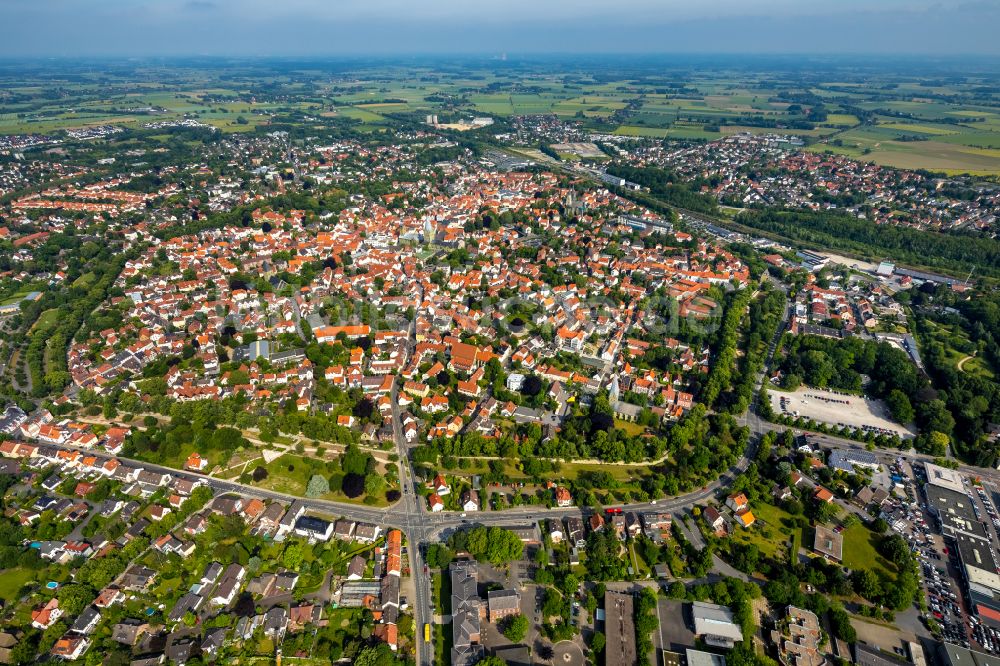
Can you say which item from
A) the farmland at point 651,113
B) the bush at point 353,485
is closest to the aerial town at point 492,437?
the bush at point 353,485

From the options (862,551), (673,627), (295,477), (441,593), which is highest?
(295,477)

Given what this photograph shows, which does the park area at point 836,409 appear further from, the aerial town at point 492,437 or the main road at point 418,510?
the main road at point 418,510

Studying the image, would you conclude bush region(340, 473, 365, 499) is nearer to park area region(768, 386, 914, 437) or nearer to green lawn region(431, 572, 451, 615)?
green lawn region(431, 572, 451, 615)

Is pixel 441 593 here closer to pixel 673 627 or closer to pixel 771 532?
pixel 673 627

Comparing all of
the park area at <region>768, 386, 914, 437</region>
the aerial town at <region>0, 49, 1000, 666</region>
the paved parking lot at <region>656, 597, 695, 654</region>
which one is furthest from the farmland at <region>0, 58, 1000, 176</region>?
the paved parking lot at <region>656, 597, 695, 654</region>

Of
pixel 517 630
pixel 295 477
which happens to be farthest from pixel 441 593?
pixel 295 477

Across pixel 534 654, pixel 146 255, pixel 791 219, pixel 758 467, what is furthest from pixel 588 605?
pixel 791 219

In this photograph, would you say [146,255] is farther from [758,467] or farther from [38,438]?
[758,467]
